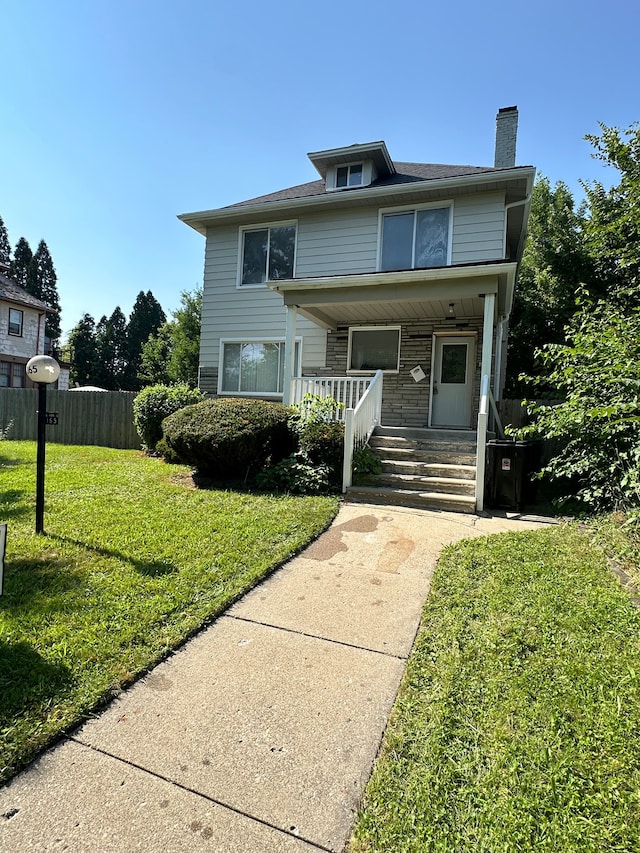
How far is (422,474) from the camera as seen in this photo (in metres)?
7.02

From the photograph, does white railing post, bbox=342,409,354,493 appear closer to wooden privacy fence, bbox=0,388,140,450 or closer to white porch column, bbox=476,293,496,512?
white porch column, bbox=476,293,496,512

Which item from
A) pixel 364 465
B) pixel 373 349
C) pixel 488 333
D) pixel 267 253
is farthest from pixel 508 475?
pixel 267 253

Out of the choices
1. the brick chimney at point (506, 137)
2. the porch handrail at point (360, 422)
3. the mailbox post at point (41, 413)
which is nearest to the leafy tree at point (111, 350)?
the brick chimney at point (506, 137)

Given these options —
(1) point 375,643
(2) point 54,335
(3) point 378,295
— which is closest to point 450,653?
(1) point 375,643

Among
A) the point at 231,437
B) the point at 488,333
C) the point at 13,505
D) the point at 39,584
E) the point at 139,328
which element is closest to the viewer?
the point at 39,584

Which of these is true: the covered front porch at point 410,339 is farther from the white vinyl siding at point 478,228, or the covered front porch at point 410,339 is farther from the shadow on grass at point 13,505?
the shadow on grass at point 13,505

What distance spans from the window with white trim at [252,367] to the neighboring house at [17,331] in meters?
15.2

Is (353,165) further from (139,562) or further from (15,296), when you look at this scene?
(15,296)

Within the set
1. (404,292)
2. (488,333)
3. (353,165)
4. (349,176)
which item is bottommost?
(488,333)

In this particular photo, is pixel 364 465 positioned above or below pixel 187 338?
below

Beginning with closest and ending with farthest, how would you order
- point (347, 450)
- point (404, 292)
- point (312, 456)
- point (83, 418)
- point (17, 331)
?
point (347, 450) < point (312, 456) < point (404, 292) < point (83, 418) < point (17, 331)

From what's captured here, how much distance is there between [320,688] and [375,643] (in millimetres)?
578

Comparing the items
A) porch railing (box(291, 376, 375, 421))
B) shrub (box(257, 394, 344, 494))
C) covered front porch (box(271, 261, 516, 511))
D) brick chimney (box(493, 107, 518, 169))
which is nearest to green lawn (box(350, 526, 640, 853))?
Answer: shrub (box(257, 394, 344, 494))

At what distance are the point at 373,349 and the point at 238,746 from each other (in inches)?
378
